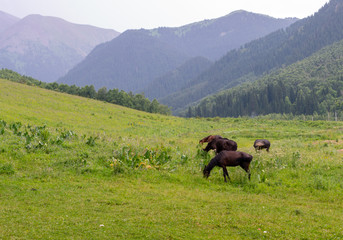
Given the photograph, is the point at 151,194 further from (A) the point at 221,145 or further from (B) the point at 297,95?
(B) the point at 297,95

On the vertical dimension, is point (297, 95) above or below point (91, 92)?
above

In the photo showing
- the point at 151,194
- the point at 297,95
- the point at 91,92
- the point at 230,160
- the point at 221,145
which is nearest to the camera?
the point at 151,194

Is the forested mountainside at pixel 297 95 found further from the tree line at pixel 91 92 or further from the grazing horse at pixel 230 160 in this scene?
the grazing horse at pixel 230 160

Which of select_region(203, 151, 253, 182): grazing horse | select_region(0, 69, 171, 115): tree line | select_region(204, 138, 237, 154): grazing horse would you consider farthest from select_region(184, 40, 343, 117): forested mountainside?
select_region(203, 151, 253, 182): grazing horse

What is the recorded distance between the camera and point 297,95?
149 m

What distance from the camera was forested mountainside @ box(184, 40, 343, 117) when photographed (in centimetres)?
13457

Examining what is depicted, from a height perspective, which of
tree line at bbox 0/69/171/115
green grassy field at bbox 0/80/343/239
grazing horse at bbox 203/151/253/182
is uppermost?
tree line at bbox 0/69/171/115

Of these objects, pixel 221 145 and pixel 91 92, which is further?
pixel 91 92

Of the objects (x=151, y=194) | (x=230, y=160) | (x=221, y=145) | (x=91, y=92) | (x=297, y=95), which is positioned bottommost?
(x=151, y=194)

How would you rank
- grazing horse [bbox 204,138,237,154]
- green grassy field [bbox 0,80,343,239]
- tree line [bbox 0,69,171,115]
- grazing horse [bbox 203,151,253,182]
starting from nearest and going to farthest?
green grassy field [bbox 0,80,343,239], grazing horse [bbox 203,151,253,182], grazing horse [bbox 204,138,237,154], tree line [bbox 0,69,171,115]

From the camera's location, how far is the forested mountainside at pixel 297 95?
13457 cm

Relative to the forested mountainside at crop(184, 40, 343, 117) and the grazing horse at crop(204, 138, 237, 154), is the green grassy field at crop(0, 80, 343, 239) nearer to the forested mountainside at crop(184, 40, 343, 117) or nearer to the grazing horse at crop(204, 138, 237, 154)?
the grazing horse at crop(204, 138, 237, 154)

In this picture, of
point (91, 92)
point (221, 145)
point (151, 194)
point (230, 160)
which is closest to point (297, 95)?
point (91, 92)

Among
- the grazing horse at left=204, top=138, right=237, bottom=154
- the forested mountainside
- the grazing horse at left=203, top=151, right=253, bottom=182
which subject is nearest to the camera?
the grazing horse at left=203, top=151, right=253, bottom=182
